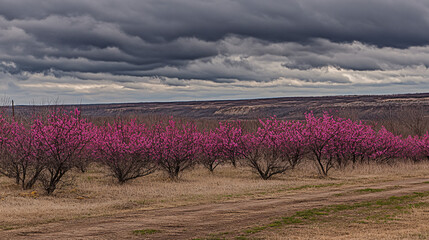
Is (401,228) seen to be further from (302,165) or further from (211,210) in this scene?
(302,165)

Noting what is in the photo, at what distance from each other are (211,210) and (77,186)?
11.5m

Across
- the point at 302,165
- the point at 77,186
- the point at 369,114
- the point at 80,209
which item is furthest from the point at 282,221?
the point at 369,114

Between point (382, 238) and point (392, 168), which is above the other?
point (382, 238)

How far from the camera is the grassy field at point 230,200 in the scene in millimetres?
13844

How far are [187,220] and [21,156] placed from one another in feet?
42.5

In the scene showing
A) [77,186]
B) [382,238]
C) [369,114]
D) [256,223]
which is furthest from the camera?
[369,114]

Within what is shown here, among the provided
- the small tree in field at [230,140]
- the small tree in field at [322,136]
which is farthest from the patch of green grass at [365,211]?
the small tree in field at [230,140]

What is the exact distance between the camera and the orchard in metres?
24.0

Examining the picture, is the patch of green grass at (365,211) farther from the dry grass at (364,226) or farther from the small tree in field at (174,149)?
the small tree in field at (174,149)

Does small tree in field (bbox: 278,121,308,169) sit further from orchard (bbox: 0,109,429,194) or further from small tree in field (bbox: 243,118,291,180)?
small tree in field (bbox: 243,118,291,180)

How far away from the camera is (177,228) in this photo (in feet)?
46.4

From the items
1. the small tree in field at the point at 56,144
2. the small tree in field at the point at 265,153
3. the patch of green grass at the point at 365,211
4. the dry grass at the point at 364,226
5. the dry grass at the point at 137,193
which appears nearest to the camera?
the dry grass at the point at 364,226

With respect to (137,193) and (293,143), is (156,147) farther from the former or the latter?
(293,143)

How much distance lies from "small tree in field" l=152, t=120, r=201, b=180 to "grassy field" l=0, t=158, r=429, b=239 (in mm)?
979
